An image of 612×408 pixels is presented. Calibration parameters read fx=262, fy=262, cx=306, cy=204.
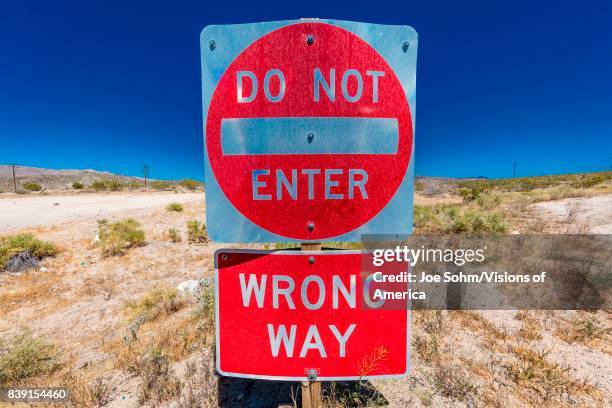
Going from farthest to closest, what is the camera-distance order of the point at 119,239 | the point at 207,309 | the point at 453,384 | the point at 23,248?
the point at 119,239, the point at 23,248, the point at 207,309, the point at 453,384

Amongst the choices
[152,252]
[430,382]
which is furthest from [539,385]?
[152,252]

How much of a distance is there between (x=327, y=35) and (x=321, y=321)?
130 centimetres

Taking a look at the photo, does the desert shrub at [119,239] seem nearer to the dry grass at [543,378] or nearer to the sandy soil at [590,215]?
the dry grass at [543,378]

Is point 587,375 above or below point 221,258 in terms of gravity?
below

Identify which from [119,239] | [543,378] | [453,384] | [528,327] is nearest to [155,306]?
[453,384]

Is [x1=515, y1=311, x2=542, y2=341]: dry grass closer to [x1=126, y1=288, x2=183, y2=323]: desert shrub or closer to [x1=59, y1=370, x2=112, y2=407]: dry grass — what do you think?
[x1=59, y1=370, x2=112, y2=407]: dry grass

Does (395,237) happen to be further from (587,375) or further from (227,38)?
(587,375)

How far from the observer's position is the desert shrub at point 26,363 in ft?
7.35

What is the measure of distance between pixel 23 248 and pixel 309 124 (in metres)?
7.22

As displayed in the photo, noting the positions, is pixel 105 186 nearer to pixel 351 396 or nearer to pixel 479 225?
pixel 479 225

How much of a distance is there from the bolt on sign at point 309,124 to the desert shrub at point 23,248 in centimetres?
666

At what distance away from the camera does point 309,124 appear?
1172mm

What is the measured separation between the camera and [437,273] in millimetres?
4121

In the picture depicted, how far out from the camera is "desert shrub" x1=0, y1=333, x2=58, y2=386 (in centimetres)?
224
